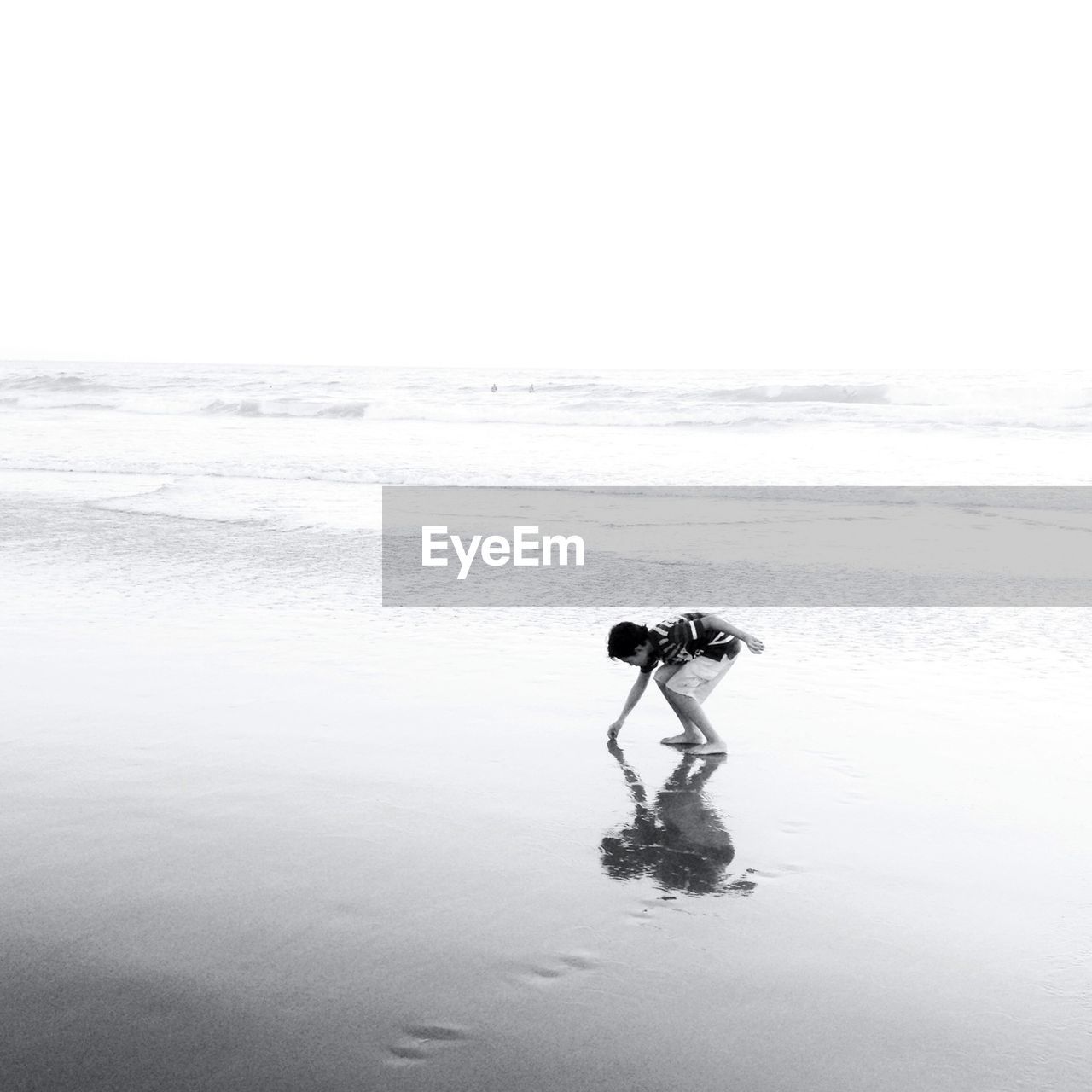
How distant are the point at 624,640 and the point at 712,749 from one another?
0.67 m

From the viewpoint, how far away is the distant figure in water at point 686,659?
5.61 meters

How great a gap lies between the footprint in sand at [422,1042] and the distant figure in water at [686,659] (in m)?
2.63

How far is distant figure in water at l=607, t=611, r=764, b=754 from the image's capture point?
5.61 meters

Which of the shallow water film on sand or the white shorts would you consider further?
the white shorts

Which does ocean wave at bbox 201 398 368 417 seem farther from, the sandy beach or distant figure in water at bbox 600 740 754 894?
distant figure in water at bbox 600 740 754 894

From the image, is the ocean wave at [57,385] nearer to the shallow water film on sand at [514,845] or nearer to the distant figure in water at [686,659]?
the shallow water film on sand at [514,845]

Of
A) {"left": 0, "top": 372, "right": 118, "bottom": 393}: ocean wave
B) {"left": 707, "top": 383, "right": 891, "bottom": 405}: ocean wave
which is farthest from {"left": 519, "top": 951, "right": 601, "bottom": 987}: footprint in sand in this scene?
{"left": 0, "top": 372, "right": 118, "bottom": 393}: ocean wave

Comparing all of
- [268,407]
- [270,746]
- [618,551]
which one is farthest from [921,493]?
[268,407]

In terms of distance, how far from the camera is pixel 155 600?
8758 millimetres

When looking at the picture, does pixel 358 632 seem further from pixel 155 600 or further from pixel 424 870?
pixel 424 870

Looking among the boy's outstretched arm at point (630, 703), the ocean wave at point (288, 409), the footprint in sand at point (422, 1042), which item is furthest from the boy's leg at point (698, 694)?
the ocean wave at point (288, 409)

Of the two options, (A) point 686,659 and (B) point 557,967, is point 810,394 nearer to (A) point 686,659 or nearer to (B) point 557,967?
(A) point 686,659

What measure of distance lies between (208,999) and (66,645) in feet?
15.2

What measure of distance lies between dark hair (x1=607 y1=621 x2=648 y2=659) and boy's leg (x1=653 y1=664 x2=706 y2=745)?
26 cm
